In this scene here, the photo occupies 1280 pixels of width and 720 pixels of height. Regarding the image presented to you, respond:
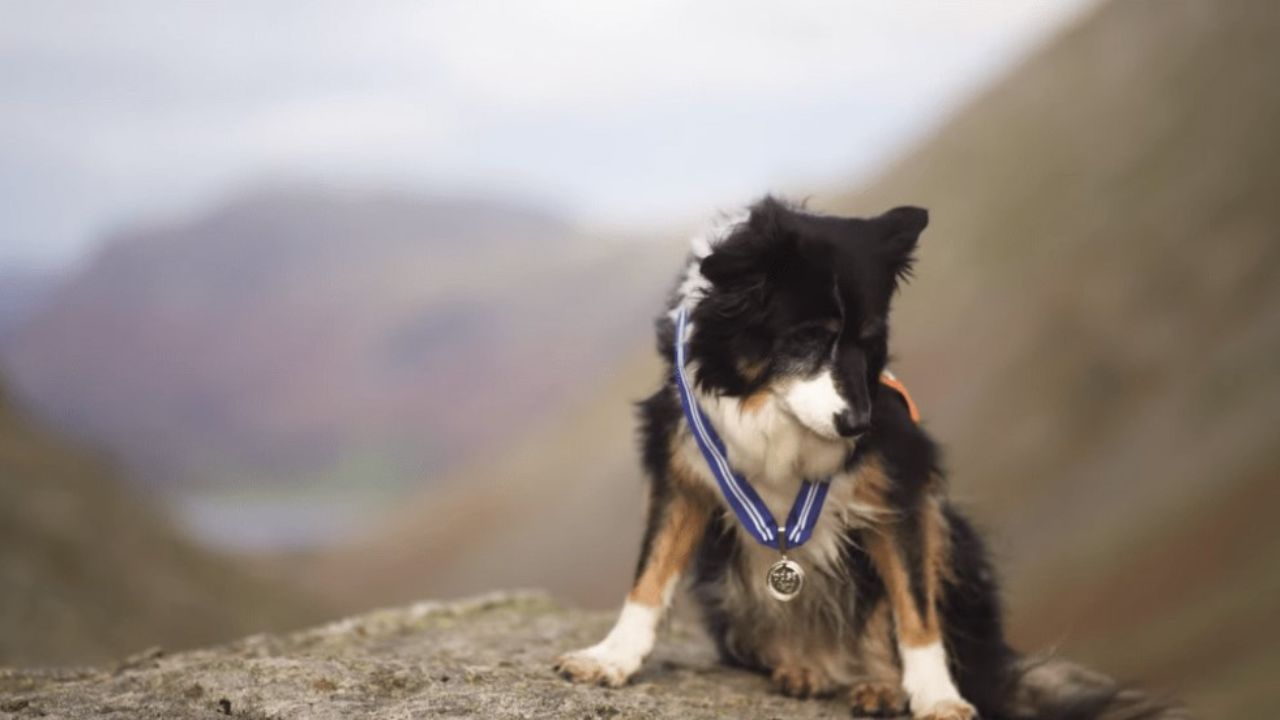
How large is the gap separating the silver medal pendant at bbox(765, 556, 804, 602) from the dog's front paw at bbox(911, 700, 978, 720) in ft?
2.04

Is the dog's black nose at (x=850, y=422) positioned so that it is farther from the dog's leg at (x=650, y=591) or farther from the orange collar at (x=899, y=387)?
the dog's leg at (x=650, y=591)

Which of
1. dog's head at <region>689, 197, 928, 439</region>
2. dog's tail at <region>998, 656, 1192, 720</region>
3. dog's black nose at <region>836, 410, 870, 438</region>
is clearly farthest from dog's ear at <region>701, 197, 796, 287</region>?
dog's tail at <region>998, 656, 1192, 720</region>

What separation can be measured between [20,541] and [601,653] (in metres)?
14.9

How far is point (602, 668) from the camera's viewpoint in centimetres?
486

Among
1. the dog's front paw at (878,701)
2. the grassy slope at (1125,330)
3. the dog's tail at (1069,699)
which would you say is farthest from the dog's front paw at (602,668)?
the grassy slope at (1125,330)

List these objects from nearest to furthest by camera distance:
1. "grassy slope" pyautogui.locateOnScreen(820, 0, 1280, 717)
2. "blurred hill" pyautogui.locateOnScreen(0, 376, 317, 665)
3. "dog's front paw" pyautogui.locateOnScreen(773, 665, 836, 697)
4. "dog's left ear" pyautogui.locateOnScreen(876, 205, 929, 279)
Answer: "dog's left ear" pyautogui.locateOnScreen(876, 205, 929, 279)
"dog's front paw" pyautogui.locateOnScreen(773, 665, 836, 697)
"blurred hill" pyautogui.locateOnScreen(0, 376, 317, 665)
"grassy slope" pyautogui.locateOnScreen(820, 0, 1280, 717)

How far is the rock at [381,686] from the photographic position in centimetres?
438

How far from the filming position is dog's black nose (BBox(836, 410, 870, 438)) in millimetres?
4172

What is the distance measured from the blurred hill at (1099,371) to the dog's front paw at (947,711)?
9.70m

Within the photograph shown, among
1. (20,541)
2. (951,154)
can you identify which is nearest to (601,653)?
(20,541)

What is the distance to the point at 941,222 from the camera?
32.0m

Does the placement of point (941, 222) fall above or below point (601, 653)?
above

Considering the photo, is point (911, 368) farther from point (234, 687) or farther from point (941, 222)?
point (234, 687)

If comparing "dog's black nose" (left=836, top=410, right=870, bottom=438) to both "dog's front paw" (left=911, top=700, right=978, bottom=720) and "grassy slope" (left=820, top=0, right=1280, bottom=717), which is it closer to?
"dog's front paw" (left=911, top=700, right=978, bottom=720)
